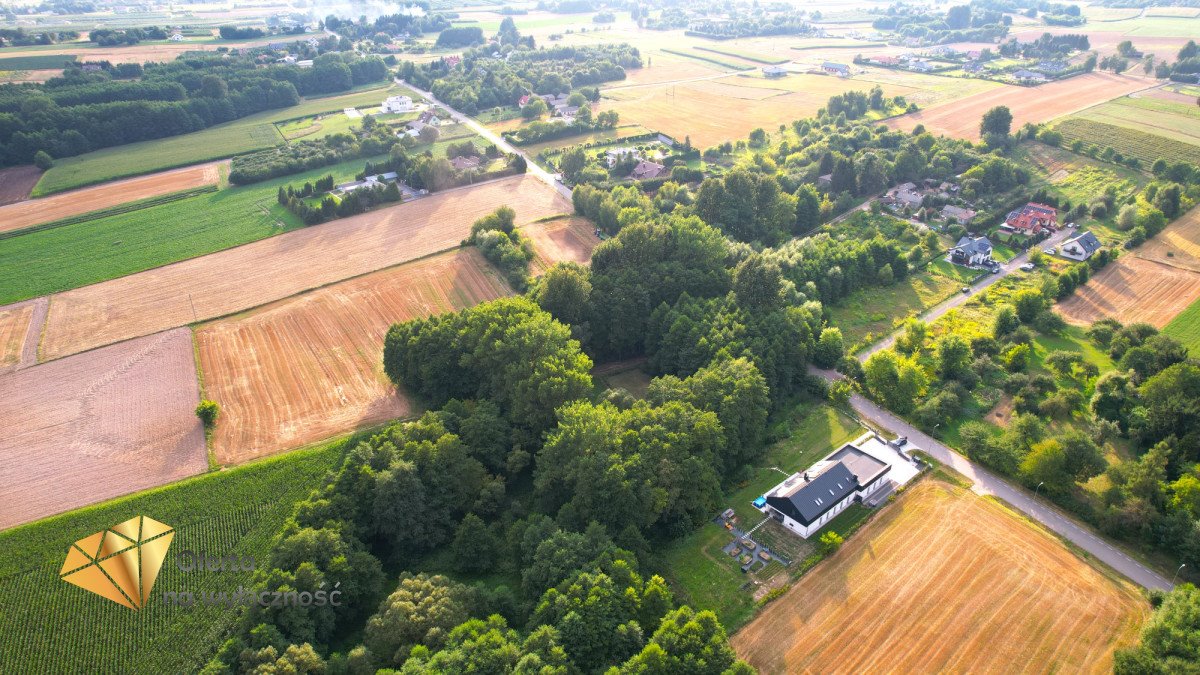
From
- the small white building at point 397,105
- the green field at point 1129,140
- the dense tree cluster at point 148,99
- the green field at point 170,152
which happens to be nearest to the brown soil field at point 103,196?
the green field at point 170,152

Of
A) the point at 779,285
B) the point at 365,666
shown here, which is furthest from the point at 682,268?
the point at 365,666

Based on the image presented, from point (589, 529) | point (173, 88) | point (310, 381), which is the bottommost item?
point (310, 381)

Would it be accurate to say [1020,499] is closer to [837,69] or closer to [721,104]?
[721,104]

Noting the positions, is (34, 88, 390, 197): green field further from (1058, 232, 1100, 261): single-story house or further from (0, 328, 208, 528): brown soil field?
(1058, 232, 1100, 261): single-story house

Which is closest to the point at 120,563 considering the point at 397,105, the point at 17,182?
the point at 17,182

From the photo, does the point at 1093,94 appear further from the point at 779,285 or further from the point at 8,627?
the point at 8,627

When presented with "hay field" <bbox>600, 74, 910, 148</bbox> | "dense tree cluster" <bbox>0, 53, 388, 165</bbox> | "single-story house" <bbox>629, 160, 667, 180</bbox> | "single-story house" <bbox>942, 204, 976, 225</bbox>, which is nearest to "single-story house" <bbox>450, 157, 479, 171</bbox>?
"single-story house" <bbox>629, 160, 667, 180</bbox>
